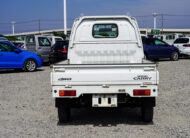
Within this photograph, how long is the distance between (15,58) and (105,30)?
933 cm

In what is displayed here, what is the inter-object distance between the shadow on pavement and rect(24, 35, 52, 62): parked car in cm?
1176

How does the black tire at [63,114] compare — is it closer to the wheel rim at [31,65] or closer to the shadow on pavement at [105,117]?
the shadow on pavement at [105,117]

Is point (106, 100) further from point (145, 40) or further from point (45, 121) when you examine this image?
point (145, 40)

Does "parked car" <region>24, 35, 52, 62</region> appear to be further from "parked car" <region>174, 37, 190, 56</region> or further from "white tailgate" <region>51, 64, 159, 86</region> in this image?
"white tailgate" <region>51, 64, 159, 86</region>

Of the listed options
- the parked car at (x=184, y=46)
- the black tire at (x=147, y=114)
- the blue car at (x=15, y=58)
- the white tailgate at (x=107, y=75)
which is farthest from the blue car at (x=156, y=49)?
the white tailgate at (x=107, y=75)

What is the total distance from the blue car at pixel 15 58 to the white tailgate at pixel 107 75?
10.4 metres

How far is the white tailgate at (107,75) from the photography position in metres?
5.41

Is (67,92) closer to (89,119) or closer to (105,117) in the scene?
(89,119)

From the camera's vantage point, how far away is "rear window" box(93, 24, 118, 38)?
7180 millimetres

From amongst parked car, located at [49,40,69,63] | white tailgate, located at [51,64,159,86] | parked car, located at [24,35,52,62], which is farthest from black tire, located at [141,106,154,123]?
parked car, located at [24,35,52,62]

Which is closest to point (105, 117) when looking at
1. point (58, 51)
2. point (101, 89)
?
point (101, 89)

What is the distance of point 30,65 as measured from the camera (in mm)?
16047

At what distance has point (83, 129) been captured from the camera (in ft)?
18.5

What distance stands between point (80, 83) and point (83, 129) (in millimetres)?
861
